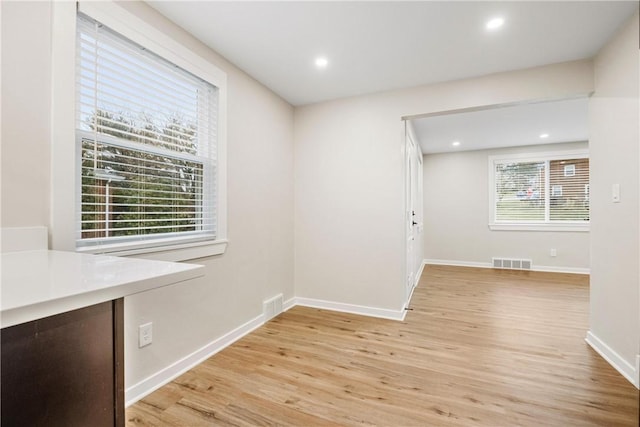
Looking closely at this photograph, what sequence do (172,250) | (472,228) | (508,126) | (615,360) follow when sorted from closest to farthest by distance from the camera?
(172,250), (615,360), (508,126), (472,228)

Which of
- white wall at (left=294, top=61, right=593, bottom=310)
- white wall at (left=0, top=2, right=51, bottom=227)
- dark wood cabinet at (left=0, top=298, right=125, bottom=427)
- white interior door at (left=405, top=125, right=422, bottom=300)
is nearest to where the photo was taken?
dark wood cabinet at (left=0, top=298, right=125, bottom=427)

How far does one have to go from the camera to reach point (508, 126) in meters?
4.14

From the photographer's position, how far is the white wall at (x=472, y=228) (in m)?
5.18

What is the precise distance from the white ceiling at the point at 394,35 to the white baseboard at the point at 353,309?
2.32 metres

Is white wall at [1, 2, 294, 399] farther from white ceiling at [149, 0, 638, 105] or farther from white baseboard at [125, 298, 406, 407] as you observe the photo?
white ceiling at [149, 0, 638, 105]

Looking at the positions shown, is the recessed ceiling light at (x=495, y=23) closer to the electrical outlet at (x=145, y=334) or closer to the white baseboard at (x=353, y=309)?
the white baseboard at (x=353, y=309)

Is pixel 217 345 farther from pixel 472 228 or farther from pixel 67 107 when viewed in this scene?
pixel 472 228

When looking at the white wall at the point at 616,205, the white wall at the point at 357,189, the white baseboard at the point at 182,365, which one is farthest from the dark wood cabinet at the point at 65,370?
the white wall at the point at 616,205

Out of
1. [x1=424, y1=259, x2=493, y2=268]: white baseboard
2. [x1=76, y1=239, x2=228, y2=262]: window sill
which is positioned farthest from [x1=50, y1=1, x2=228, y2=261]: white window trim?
[x1=424, y1=259, x2=493, y2=268]: white baseboard

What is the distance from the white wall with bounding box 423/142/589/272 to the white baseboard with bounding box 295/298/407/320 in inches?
135

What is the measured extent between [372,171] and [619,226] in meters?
1.93

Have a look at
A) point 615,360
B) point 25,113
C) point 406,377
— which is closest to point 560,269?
point 615,360

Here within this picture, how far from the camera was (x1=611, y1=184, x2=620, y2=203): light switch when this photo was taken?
77.2 inches

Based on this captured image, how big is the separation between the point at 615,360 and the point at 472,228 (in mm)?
3984
